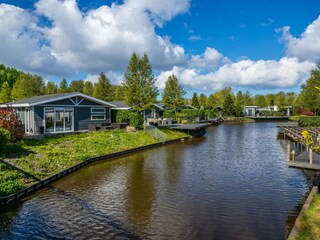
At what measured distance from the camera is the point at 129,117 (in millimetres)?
36125

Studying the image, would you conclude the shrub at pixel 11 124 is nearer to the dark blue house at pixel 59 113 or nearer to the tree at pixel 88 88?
the dark blue house at pixel 59 113

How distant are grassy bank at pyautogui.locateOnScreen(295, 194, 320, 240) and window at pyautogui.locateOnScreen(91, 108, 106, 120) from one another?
1088 inches

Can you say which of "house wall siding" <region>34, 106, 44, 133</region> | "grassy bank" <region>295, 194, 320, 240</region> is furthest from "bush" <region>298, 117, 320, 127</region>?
"house wall siding" <region>34, 106, 44, 133</region>

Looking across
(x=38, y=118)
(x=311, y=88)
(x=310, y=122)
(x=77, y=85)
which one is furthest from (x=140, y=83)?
(x=77, y=85)

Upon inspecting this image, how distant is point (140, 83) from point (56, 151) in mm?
17401

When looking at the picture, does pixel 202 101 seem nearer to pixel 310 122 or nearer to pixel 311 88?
pixel 311 88

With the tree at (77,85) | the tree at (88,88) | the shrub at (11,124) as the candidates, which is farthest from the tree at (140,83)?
the tree at (77,85)

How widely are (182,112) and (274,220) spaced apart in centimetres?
5175

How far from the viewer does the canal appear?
10.1 m

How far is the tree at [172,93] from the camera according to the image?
5934 cm

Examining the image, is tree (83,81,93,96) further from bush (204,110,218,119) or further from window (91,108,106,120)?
window (91,108,106,120)

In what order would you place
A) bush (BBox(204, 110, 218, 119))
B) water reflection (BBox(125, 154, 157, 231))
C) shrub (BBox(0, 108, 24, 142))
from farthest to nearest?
1. bush (BBox(204, 110, 218, 119))
2. shrub (BBox(0, 108, 24, 142))
3. water reflection (BBox(125, 154, 157, 231))

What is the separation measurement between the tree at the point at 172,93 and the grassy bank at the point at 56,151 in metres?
27.3

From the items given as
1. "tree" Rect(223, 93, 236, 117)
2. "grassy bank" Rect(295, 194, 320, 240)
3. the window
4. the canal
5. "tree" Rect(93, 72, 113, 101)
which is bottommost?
the canal
